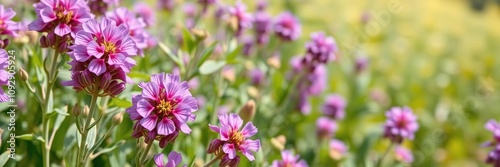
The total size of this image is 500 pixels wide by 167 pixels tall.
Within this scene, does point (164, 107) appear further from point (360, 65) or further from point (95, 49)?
point (360, 65)

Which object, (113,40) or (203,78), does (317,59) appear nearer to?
(203,78)

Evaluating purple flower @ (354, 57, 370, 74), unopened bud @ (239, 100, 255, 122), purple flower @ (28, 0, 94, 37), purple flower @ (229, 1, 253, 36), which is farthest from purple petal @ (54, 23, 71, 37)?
purple flower @ (354, 57, 370, 74)

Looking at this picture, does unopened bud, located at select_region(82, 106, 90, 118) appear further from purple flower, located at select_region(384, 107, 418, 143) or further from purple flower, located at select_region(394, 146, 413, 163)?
purple flower, located at select_region(394, 146, 413, 163)

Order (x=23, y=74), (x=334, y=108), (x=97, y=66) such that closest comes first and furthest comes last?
1. (x=97, y=66)
2. (x=23, y=74)
3. (x=334, y=108)

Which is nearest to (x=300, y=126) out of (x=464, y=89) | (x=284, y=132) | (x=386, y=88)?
(x=284, y=132)

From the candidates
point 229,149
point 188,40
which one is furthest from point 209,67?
point 229,149

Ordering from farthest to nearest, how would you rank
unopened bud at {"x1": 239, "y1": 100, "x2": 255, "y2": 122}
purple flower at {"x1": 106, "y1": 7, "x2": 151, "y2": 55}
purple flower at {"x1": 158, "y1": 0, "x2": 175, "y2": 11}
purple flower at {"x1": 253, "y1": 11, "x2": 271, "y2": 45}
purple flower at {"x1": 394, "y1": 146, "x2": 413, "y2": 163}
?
1. purple flower at {"x1": 158, "y1": 0, "x2": 175, "y2": 11}
2. purple flower at {"x1": 253, "y1": 11, "x2": 271, "y2": 45}
3. purple flower at {"x1": 394, "y1": 146, "x2": 413, "y2": 163}
4. unopened bud at {"x1": 239, "y1": 100, "x2": 255, "y2": 122}
5. purple flower at {"x1": 106, "y1": 7, "x2": 151, "y2": 55}

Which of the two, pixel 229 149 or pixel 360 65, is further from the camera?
pixel 360 65

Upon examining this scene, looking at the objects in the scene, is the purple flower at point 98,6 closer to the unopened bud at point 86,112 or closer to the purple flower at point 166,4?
the unopened bud at point 86,112
